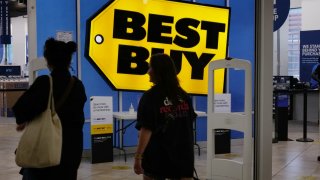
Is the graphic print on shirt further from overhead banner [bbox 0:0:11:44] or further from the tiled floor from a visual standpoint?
overhead banner [bbox 0:0:11:44]

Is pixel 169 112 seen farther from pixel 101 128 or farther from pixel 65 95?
pixel 101 128

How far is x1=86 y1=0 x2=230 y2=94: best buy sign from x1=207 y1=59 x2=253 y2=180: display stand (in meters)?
2.35

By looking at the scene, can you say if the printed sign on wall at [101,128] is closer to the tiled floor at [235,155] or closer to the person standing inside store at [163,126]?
the tiled floor at [235,155]

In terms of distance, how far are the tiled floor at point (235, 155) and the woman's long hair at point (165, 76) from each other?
330 cm

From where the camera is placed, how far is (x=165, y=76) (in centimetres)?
272

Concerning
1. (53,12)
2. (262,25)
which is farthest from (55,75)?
(53,12)

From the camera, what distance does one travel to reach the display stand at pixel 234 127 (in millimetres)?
4723

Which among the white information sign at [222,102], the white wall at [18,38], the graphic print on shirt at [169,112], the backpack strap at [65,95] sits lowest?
the white information sign at [222,102]

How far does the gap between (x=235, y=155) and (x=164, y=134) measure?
4.92 metres

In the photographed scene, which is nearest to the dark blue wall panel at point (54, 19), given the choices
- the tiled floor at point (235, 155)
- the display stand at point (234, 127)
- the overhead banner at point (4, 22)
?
the tiled floor at point (235, 155)

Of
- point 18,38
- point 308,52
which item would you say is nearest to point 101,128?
point 308,52

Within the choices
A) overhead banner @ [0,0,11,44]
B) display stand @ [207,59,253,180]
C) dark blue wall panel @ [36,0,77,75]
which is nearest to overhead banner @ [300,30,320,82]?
dark blue wall panel @ [36,0,77,75]

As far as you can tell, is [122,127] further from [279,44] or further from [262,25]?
[279,44]

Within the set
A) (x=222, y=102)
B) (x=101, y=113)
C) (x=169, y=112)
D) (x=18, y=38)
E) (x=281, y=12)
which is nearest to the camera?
(x=169, y=112)
